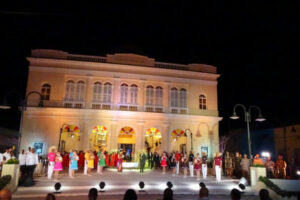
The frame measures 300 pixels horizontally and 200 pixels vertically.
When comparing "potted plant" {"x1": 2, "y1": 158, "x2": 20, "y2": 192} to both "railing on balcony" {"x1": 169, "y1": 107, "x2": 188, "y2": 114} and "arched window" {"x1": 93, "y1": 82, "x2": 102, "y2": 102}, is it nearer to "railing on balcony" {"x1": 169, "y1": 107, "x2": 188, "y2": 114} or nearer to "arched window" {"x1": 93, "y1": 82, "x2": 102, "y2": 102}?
"arched window" {"x1": 93, "y1": 82, "x2": 102, "y2": 102}

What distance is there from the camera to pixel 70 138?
2594 cm

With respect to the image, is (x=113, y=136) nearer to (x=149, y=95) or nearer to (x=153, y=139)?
(x=153, y=139)

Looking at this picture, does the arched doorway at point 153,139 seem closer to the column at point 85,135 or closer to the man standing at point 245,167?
the column at point 85,135

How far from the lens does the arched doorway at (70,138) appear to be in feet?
78.5

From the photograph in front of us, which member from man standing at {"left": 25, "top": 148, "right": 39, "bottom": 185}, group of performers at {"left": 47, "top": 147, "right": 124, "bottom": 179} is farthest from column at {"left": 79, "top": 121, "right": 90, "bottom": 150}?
man standing at {"left": 25, "top": 148, "right": 39, "bottom": 185}

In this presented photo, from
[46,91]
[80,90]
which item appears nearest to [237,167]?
[80,90]

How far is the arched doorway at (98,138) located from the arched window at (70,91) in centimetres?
409

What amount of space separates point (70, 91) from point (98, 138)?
5958 millimetres

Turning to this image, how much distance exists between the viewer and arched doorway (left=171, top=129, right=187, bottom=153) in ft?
84.6

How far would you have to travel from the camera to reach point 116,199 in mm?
10453

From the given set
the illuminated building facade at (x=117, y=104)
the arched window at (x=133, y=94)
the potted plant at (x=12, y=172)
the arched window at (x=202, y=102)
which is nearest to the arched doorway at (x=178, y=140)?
the illuminated building facade at (x=117, y=104)

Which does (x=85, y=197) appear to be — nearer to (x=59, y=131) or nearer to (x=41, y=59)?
(x=59, y=131)

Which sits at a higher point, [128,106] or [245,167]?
[128,106]

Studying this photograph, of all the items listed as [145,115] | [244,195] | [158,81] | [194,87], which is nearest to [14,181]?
[244,195]
